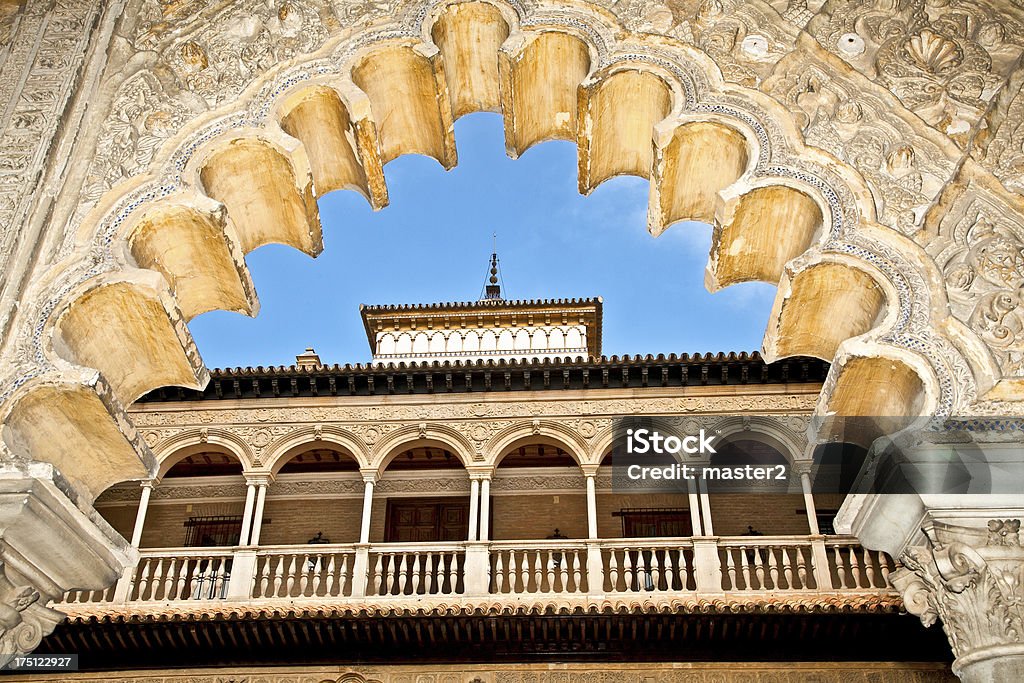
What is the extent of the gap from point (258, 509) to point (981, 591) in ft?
37.1

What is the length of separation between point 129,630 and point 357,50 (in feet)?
30.0

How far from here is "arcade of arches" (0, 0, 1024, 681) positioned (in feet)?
11.8

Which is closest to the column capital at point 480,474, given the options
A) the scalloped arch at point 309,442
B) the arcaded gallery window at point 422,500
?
the arcaded gallery window at point 422,500

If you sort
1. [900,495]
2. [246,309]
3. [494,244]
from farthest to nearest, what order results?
[494,244] < [246,309] < [900,495]

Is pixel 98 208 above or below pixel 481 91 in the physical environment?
below

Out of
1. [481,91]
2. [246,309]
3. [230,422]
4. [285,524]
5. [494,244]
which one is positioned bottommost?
[246,309]

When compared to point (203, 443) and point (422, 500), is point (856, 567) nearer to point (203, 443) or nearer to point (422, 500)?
point (422, 500)

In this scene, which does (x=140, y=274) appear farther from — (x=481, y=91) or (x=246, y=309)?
(x=481, y=91)

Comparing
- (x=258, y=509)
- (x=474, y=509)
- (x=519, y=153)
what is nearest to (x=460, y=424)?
(x=474, y=509)

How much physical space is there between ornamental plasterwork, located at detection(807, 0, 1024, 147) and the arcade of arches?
0.01 m

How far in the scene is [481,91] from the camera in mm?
5191

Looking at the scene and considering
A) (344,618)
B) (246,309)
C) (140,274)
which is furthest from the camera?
(344,618)

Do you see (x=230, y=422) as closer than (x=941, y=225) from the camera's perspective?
No

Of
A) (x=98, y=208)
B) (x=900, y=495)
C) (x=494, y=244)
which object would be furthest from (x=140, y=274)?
(x=494, y=244)
